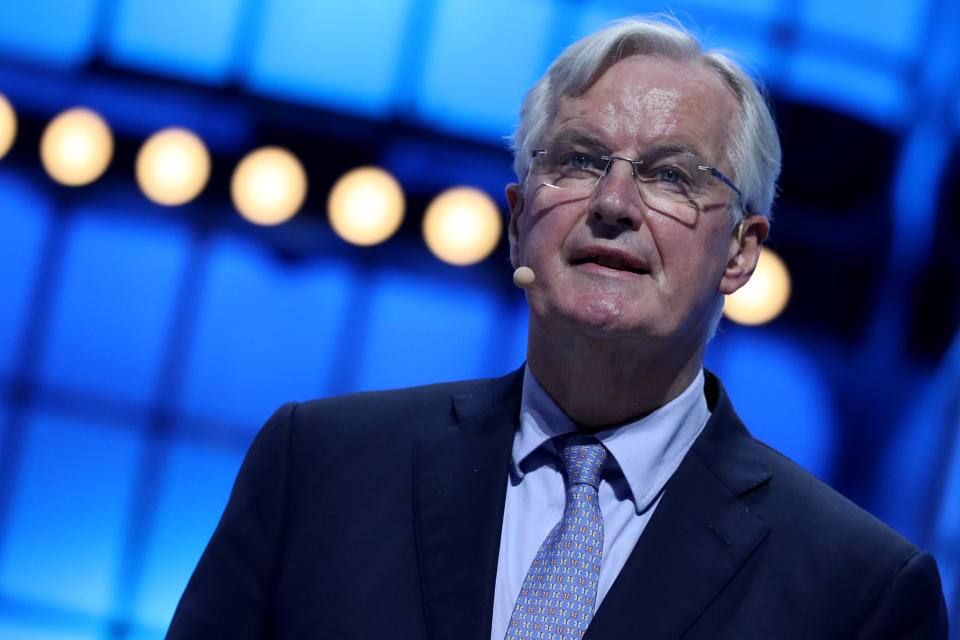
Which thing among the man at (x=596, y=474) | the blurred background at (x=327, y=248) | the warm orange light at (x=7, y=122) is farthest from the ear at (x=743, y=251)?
the warm orange light at (x=7, y=122)

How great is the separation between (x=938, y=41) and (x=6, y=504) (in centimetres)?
341

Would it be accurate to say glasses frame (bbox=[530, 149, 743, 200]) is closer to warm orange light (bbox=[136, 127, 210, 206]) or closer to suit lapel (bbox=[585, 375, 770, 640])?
suit lapel (bbox=[585, 375, 770, 640])

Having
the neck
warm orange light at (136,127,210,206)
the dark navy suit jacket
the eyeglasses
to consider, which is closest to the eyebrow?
the eyeglasses

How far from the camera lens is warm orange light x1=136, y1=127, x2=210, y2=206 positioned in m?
3.43

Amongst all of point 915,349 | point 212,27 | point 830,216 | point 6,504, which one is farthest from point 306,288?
point 915,349

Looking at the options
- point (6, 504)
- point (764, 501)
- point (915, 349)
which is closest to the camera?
point (764, 501)

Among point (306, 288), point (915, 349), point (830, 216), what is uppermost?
point (830, 216)

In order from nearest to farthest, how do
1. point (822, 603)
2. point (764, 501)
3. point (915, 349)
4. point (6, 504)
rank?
point (822, 603)
point (764, 501)
point (6, 504)
point (915, 349)

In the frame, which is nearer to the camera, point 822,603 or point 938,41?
point 822,603

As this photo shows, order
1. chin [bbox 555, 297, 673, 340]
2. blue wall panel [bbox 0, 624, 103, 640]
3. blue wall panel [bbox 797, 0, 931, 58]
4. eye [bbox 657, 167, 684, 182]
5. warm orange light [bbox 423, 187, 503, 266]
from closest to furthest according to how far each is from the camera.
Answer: chin [bbox 555, 297, 673, 340] < eye [bbox 657, 167, 684, 182] < blue wall panel [bbox 0, 624, 103, 640] < warm orange light [bbox 423, 187, 503, 266] < blue wall panel [bbox 797, 0, 931, 58]

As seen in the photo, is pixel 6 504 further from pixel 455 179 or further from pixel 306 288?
pixel 455 179

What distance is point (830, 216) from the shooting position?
3.62 m

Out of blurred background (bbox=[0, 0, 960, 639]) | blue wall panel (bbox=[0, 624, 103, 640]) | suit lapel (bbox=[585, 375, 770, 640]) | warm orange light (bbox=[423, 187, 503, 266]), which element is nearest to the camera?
suit lapel (bbox=[585, 375, 770, 640])

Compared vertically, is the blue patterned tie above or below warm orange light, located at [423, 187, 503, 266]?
below
